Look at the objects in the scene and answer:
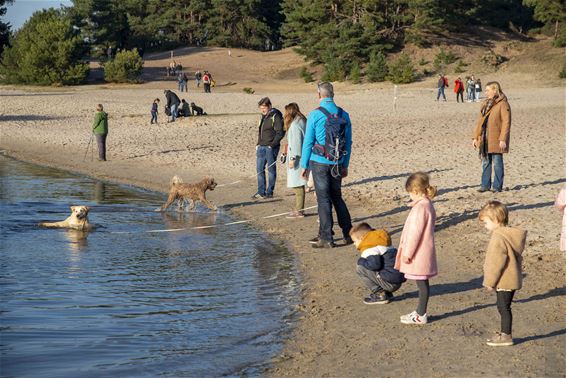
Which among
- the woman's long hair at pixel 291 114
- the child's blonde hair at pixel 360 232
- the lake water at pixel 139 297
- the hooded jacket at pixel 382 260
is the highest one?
the woman's long hair at pixel 291 114

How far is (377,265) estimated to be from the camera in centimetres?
914

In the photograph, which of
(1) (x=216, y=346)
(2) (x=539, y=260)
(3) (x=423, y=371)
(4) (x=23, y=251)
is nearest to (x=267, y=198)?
(4) (x=23, y=251)

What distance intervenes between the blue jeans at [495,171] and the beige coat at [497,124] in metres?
0.23

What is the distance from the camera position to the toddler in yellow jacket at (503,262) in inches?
303

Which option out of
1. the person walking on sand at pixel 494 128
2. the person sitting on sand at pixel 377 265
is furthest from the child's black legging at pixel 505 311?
the person walking on sand at pixel 494 128

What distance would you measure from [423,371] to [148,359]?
2320 mm

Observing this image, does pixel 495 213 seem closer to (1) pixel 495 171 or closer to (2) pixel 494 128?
(2) pixel 494 128

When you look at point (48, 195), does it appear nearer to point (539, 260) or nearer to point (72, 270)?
point (72, 270)

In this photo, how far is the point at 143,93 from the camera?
2247 inches

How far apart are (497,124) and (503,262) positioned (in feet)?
27.1

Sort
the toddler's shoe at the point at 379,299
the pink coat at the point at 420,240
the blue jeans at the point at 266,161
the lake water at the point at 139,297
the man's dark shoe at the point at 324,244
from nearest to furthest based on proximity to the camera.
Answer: the lake water at the point at 139,297, the pink coat at the point at 420,240, the toddler's shoe at the point at 379,299, the man's dark shoe at the point at 324,244, the blue jeans at the point at 266,161

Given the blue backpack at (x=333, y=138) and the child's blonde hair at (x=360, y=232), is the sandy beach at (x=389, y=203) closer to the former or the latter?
the child's blonde hair at (x=360, y=232)

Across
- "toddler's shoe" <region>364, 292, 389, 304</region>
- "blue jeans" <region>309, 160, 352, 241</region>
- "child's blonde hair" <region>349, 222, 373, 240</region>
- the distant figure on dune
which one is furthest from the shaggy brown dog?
the distant figure on dune

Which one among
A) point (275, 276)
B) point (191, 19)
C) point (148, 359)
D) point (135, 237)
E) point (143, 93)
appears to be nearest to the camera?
point (148, 359)
